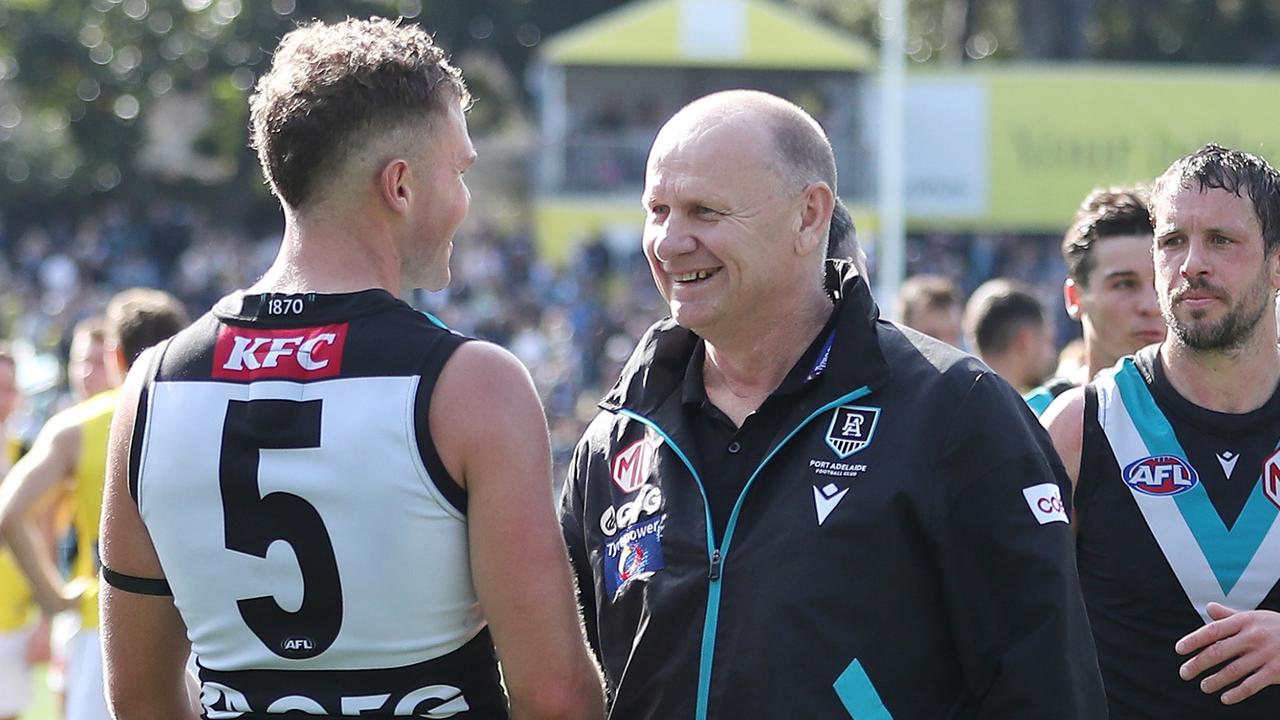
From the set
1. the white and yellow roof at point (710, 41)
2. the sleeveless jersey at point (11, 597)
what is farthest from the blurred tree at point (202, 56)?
the sleeveless jersey at point (11, 597)

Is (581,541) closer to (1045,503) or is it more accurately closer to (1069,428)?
(1045,503)

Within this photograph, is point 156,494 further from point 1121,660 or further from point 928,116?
point 928,116

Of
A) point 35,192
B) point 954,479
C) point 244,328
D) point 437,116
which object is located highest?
point 437,116

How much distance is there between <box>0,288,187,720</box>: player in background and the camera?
609 centimetres

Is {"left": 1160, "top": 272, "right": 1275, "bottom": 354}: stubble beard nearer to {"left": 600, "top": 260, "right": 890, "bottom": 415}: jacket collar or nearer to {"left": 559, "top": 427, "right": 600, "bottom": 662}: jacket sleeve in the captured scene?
{"left": 600, "top": 260, "right": 890, "bottom": 415}: jacket collar

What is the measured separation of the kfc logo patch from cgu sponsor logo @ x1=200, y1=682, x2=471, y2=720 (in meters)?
0.60

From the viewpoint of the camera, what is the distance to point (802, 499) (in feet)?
9.48

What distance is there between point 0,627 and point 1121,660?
537 cm

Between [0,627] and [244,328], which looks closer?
[244,328]

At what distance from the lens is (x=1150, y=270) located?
4840 mm

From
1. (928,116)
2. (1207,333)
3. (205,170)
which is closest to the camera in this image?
(1207,333)

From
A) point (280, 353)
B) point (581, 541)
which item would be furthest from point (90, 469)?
point (280, 353)

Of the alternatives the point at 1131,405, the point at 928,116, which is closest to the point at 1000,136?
the point at 928,116

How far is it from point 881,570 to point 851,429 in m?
0.26
